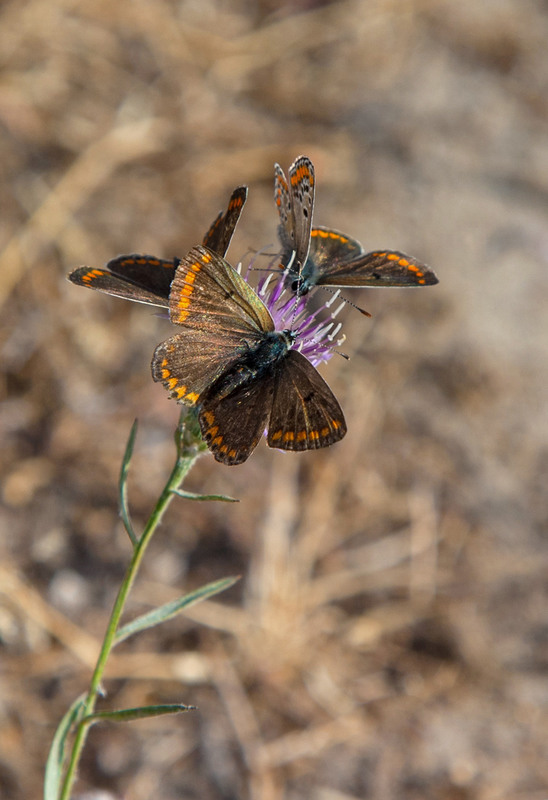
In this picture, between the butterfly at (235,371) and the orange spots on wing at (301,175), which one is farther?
the orange spots on wing at (301,175)

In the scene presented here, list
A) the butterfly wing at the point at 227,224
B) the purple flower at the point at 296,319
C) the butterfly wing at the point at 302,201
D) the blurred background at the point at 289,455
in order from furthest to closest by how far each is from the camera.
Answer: the blurred background at the point at 289,455 → the purple flower at the point at 296,319 → the butterfly wing at the point at 302,201 → the butterfly wing at the point at 227,224

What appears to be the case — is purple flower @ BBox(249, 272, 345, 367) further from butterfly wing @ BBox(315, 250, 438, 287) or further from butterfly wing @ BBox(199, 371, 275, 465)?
butterfly wing @ BBox(199, 371, 275, 465)

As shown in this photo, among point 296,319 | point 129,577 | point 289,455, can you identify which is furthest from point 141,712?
point 289,455

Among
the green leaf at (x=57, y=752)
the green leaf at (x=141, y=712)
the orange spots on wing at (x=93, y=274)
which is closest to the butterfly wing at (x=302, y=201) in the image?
the orange spots on wing at (x=93, y=274)

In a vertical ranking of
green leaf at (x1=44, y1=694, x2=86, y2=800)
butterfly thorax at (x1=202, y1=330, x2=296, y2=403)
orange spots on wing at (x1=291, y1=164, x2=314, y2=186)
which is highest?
orange spots on wing at (x1=291, y1=164, x2=314, y2=186)

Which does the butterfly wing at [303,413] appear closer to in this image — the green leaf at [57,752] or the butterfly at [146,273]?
the butterfly at [146,273]

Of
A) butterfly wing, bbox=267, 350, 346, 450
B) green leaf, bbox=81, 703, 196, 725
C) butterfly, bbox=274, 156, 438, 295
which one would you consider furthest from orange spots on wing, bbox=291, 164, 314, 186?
green leaf, bbox=81, 703, 196, 725

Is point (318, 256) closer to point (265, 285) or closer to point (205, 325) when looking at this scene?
point (265, 285)
